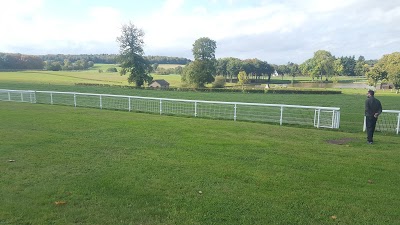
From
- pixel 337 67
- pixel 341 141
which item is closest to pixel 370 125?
pixel 341 141

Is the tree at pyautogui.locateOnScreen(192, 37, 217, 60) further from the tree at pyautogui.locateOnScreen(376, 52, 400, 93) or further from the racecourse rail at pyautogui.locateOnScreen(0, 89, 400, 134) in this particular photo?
the racecourse rail at pyautogui.locateOnScreen(0, 89, 400, 134)

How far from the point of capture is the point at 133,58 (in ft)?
212

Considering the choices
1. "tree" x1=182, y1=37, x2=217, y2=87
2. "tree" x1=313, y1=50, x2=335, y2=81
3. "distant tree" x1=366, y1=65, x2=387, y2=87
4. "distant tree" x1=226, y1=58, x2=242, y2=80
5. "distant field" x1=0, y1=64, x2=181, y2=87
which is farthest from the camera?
"tree" x1=313, y1=50, x2=335, y2=81

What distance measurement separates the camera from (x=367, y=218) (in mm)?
4410

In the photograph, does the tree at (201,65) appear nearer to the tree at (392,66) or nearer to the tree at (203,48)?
the tree at (203,48)

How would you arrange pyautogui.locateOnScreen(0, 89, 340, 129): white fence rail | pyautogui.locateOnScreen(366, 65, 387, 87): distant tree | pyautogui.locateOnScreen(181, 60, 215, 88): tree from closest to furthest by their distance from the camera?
pyautogui.locateOnScreen(0, 89, 340, 129): white fence rail, pyautogui.locateOnScreen(181, 60, 215, 88): tree, pyautogui.locateOnScreen(366, 65, 387, 87): distant tree

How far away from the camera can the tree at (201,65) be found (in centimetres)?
6859

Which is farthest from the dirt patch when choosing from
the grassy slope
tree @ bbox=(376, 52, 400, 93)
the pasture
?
tree @ bbox=(376, 52, 400, 93)

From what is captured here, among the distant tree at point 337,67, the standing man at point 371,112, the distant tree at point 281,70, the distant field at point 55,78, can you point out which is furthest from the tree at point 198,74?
the distant tree at point 281,70

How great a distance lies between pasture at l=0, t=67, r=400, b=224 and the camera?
445 cm

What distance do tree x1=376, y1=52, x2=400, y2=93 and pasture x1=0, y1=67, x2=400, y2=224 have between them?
74.5 meters

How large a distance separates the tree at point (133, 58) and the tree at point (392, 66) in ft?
183

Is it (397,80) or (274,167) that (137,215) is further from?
(397,80)

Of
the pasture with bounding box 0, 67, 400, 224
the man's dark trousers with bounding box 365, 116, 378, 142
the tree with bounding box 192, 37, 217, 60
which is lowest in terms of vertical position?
the pasture with bounding box 0, 67, 400, 224
